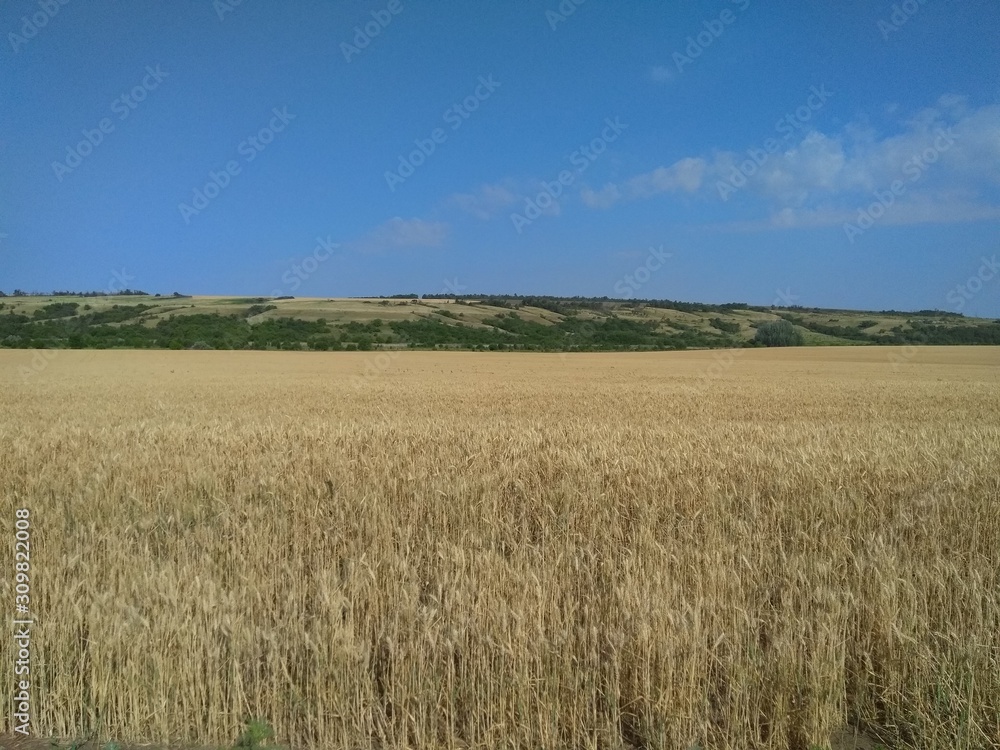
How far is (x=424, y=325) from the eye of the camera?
8700 centimetres

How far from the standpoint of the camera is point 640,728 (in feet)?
10.5

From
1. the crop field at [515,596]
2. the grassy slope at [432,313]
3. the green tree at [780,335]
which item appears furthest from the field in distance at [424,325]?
the crop field at [515,596]

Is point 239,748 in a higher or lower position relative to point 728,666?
lower

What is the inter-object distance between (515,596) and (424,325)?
8423 cm

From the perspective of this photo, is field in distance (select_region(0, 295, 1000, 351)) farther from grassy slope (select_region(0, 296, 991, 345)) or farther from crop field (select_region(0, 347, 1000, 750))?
crop field (select_region(0, 347, 1000, 750))

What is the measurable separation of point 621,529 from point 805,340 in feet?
306

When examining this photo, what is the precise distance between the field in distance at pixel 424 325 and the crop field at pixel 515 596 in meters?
68.4

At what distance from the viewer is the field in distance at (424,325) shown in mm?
72875

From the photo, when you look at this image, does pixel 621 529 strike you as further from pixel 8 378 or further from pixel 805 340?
pixel 805 340

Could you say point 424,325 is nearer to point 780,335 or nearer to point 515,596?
point 780,335

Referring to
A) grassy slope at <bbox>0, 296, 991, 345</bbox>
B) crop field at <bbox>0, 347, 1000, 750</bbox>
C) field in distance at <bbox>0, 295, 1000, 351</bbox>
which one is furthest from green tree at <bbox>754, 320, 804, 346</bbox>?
crop field at <bbox>0, 347, 1000, 750</bbox>

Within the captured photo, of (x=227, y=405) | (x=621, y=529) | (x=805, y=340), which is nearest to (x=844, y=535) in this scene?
(x=621, y=529)

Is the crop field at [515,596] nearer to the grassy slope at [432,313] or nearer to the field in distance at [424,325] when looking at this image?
the field in distance at [424,325]

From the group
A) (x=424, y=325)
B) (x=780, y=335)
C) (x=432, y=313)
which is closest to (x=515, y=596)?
(x=424, y=325)
